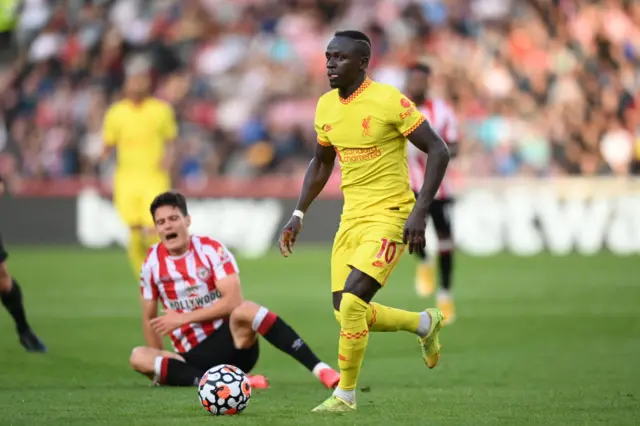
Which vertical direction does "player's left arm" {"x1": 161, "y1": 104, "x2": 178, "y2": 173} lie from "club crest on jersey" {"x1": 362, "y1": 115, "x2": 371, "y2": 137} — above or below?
below

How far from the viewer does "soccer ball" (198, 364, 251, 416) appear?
6.96 m

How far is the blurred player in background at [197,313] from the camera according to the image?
27.2ft

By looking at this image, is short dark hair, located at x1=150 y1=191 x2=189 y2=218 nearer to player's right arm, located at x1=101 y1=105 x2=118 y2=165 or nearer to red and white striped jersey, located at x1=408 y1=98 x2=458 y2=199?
red and white striped jersey, located at x1=408 y1=98 x2=458 y2=199

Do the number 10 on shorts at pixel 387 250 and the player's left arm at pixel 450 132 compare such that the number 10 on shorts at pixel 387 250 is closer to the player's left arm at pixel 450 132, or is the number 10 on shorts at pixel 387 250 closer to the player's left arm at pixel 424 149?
the player's left arm at pixel 424 149

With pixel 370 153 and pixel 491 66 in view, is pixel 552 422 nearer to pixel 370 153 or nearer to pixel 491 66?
pixel 370 153

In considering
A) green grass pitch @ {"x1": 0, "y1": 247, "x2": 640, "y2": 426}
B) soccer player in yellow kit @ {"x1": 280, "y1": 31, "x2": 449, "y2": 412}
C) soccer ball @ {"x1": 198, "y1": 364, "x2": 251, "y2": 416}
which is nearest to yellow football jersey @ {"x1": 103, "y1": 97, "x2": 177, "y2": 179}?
green grass pitch @ {"x1": 0, "y1": 247, "x2": 640, "y2": 426}

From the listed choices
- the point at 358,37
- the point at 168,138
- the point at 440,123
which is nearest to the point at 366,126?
the point at 358,37

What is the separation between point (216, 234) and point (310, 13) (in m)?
5.76

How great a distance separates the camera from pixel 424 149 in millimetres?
7289

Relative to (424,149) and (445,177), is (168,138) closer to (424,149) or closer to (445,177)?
(445,177)

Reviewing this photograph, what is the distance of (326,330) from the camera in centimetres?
1228

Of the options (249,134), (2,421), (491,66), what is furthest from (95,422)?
(491,66)

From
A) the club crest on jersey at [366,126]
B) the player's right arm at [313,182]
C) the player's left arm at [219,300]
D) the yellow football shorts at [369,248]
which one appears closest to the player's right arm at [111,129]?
the player's left arm at [219,300]

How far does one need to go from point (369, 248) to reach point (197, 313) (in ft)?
5.11
